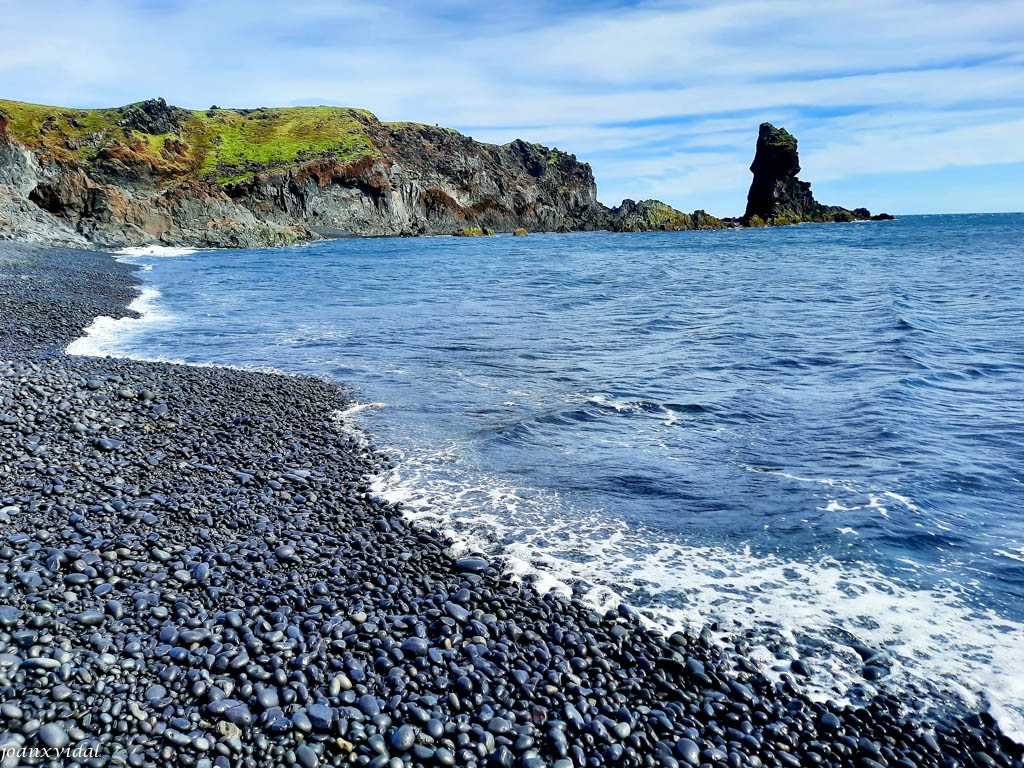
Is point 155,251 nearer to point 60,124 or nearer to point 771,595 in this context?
point 60,124

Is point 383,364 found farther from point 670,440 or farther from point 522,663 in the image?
point 522,663

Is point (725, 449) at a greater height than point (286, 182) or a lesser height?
lesser

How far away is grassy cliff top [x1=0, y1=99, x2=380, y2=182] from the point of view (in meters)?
120

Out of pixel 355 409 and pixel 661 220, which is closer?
pixel 355 409

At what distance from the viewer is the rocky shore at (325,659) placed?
221 inches

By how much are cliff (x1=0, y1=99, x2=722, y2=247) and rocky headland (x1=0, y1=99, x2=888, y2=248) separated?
0.26 m

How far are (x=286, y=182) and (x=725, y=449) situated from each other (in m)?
117

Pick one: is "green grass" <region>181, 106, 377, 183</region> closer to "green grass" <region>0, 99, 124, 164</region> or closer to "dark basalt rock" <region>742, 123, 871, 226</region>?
"green grass" <region>0, 99, 124, 164</region>

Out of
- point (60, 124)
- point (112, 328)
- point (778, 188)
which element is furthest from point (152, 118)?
point (778, 188)

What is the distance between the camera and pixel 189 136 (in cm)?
14000

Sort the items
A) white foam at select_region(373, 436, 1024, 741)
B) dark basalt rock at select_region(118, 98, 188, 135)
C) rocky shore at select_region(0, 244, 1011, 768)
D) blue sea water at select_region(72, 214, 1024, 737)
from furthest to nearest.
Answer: dark basalt rock at select_region(118, 98, 188, 135), blue sea water at select_region(72, 214, 1024, 737), white foam at select_region(373, 436, 1024, 741), rocky shore at select_region(0, 244, 1011, 768)

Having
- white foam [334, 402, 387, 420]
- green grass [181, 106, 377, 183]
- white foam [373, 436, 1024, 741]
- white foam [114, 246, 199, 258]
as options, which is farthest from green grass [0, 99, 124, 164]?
white foam [373, 436, 1024, 741]

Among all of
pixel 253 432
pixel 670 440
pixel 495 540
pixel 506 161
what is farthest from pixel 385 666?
pixel 506 161

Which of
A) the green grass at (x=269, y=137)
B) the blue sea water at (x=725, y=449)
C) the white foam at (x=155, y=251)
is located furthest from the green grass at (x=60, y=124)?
the blue sea water at (x=725, y=449)
